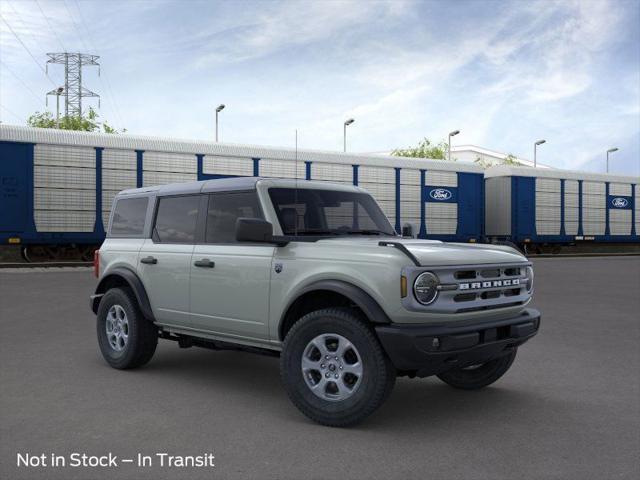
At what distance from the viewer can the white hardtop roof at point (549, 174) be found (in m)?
31.9

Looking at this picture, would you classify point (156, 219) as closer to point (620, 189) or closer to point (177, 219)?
point (177, 219)

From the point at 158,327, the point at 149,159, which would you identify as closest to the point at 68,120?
the point at 149,159

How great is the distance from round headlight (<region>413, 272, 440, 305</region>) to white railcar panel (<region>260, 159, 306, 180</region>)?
20181mm

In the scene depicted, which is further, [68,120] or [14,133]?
[68,120]

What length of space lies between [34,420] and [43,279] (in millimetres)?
13408

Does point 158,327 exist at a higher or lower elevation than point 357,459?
higher

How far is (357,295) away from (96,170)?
1963 centimetres

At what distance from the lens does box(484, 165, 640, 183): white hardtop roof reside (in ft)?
105

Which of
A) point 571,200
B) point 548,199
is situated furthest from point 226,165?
point 571,200

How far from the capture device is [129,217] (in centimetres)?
704

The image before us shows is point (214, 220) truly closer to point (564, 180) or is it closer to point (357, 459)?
point (357, 459)

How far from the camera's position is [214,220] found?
5984 mm

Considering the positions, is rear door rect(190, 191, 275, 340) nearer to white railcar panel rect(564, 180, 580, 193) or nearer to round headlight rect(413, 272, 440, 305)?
round headlight rect(413, 272, 440, 305)

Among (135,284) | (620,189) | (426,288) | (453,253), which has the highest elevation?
(620,189)
